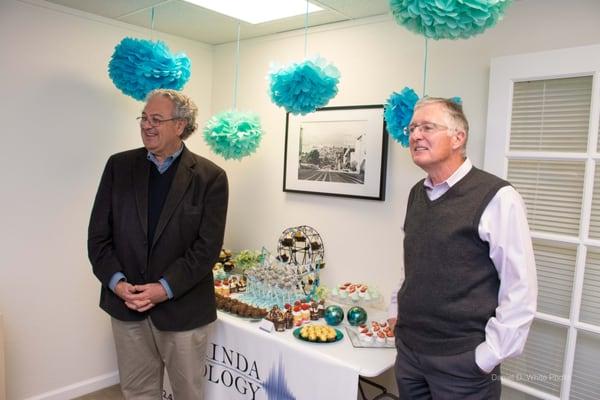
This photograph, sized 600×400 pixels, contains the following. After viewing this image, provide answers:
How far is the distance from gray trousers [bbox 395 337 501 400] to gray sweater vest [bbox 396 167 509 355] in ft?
0.10

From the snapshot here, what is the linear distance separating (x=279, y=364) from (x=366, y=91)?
1.59 meters

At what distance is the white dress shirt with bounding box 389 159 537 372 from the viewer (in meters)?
1.41

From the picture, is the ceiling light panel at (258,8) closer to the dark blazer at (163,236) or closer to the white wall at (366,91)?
the white wall at (366,91)

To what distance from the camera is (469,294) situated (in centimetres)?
149

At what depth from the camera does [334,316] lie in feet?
7.59

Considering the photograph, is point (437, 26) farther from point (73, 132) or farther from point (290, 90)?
point (73, 132)

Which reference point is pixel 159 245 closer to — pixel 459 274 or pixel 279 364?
pixel 279 364

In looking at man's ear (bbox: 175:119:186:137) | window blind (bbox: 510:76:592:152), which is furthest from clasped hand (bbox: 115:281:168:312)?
window blind (bbox: 510:76:592:152)

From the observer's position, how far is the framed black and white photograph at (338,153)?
2602mm

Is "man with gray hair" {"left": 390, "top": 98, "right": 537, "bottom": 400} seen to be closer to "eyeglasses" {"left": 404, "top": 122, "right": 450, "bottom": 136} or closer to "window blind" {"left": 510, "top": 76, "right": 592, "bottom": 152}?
"eyeglasses" {"left": 404, "top": 122, "right": 450, "bottom": 136}

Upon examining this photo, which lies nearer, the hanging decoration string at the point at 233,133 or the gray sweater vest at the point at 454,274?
the gray sweater vest at the point at 454,274

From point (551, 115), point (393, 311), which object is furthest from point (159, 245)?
point (551, 115)

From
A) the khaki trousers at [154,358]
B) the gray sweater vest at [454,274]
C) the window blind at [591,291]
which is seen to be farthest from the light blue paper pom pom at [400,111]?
the khaki trousers at [154,358]

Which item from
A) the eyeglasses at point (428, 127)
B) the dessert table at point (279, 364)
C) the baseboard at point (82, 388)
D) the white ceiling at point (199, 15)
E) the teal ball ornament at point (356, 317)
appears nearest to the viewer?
the eyeglasses at point (428, 127)
